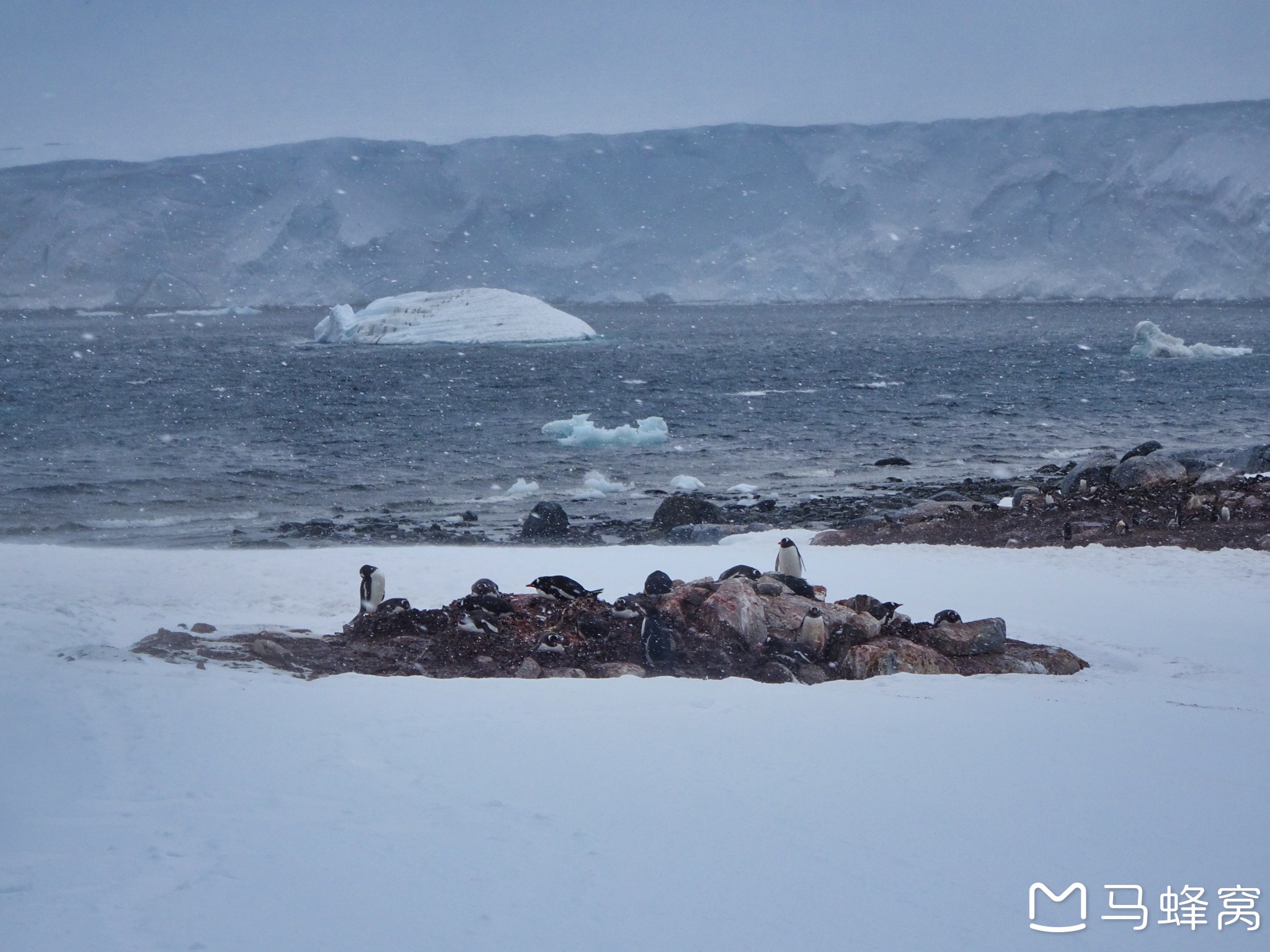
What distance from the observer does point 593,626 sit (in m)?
6.57

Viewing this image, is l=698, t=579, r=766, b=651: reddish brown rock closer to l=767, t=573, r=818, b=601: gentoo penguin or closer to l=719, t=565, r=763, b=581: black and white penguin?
l=767, t=573, r=818, b=601: gentoo penguin

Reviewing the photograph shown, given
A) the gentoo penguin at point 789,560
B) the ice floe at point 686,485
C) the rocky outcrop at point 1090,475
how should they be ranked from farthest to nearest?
the ice floe at point 686,485
the rocky outcrop at point 1090,475
the gentoo penguin at point 789,560

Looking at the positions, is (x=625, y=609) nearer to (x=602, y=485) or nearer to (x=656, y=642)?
(x=656, y=642)

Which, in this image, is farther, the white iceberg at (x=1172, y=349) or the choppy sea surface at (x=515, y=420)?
the white iceberg at (x=1172, y=349)

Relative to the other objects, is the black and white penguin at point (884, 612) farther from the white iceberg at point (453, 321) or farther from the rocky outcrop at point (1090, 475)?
the white iceberg at point (453, 321)

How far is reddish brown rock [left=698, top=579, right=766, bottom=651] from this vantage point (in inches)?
254

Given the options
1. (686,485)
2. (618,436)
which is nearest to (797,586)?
(686,485)

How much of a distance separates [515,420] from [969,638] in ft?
68.8

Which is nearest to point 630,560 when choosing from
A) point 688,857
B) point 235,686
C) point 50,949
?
point 235,686

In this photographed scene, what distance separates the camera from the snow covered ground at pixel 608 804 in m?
3.08

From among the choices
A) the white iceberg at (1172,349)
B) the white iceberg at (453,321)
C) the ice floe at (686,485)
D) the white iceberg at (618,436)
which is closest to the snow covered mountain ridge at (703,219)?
the white iceberg at (453,321)

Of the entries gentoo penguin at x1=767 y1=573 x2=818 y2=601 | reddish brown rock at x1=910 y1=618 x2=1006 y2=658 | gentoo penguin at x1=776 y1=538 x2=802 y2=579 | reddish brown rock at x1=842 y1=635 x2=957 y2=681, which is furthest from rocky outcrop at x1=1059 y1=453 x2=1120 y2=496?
reddish brown rock at x1=842 y1=635 x2=957 y2=681

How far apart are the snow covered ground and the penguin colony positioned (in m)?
0.90

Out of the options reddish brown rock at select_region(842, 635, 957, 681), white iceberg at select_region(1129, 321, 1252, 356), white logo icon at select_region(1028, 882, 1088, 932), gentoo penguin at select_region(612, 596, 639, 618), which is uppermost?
white iceberg at select_region(1129, 321, 1252, 356)
